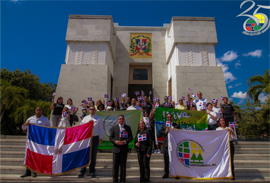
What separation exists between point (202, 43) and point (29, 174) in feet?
41.8

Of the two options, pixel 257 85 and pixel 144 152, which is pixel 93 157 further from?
pixel 257 85

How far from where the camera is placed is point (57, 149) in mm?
5168

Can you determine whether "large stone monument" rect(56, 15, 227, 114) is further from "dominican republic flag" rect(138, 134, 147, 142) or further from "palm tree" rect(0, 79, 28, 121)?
"dominican republic flag" rect(138, 134, 147, 142)

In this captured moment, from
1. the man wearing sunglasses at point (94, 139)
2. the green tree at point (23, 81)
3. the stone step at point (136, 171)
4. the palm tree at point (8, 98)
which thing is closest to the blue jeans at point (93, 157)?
the man wearing sunglasses at point (94, 139)

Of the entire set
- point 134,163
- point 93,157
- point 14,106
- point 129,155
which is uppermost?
point 14,106

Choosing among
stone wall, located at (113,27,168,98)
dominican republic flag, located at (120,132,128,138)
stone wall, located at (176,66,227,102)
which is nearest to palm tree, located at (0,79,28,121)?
stone wall, located at (113,27,168,98)

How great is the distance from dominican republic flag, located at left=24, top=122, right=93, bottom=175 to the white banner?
261 cm

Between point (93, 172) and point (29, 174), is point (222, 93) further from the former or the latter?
point (29, 174)

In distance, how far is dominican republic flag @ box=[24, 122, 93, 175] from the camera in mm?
5059

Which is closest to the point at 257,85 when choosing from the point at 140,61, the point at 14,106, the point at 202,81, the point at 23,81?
the point at 202,81

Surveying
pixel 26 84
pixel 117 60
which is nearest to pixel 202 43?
pixel 117 60

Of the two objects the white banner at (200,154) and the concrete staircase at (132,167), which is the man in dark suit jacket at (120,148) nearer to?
the concrete staircase at (132,167)

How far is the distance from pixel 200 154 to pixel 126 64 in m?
11.4

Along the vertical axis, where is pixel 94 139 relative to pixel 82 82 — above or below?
below
